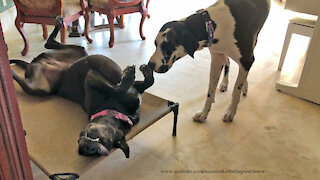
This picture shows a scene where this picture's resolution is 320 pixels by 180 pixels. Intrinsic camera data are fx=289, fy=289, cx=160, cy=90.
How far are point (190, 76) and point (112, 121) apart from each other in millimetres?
1348

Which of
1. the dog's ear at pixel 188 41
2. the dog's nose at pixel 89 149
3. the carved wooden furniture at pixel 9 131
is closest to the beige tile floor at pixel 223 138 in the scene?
the dog's nose at pixel 89 149

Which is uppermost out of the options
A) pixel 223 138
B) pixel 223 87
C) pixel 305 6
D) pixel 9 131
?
pixel 305 6

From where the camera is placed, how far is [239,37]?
→ 62.9 inches

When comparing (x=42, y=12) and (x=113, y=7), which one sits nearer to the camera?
(x=42, y=12)

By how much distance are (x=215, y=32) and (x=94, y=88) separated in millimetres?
710

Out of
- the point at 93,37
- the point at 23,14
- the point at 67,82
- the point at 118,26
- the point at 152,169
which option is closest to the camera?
the point at 152,169

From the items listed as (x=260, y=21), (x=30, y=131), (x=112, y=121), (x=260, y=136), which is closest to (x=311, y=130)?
(x=260, y=136)

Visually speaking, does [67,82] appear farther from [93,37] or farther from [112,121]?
[93,37]

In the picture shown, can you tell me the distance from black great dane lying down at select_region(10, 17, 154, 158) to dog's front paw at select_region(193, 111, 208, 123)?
0.53 meters

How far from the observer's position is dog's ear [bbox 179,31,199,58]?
59.4 inches

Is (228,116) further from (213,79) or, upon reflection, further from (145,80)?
(145,80)

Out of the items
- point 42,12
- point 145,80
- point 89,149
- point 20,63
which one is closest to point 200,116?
point 145,80

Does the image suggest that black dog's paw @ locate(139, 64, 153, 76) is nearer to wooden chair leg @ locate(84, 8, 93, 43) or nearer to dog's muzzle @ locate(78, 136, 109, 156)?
dog's muzzle @ locate(78, 136, 109, 156)

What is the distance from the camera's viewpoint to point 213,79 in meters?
1.88
